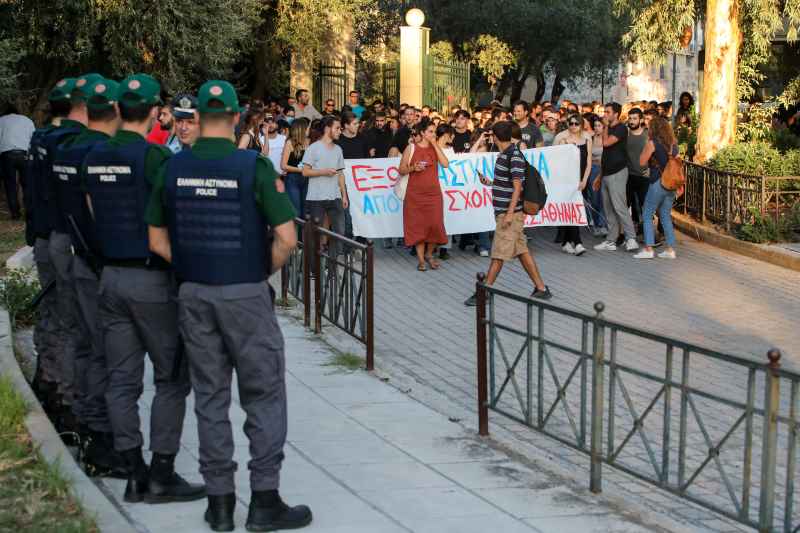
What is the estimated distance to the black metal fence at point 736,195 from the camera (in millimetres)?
16203

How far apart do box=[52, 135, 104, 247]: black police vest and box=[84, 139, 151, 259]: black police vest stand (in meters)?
0.25

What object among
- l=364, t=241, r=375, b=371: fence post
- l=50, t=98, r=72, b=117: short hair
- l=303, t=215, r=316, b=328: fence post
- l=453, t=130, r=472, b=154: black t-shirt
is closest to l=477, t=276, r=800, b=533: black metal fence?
l=364, t=241, r=375, b=371: fence post

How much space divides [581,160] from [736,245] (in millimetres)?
2196

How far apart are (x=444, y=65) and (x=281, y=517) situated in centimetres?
2141

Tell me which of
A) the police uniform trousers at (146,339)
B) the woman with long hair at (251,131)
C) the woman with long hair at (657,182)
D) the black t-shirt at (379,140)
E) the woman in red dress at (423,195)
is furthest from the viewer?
the black t-shirt at (379,140)

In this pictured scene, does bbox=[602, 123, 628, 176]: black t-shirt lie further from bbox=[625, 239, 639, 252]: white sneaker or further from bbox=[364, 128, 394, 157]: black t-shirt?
bbox=[364, 128, 394, 157]: black t-shirt

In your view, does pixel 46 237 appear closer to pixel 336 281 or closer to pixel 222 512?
pixel 222 512

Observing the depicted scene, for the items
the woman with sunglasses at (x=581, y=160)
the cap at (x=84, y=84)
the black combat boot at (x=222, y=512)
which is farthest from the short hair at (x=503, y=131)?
Answer: the black combat boot at (x=222, y=512)

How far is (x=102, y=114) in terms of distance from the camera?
644 centimetres

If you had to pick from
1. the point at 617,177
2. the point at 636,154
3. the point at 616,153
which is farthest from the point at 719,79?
the point at 617,177

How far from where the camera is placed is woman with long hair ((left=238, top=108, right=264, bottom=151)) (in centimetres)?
1379

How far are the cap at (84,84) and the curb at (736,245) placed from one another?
10010mm

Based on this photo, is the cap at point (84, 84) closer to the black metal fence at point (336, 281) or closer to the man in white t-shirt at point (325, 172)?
the black metal fence at point (336, 281)

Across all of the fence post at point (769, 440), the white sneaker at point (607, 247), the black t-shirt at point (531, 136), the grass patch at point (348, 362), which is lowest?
the white sneaker at point (607, 247)
